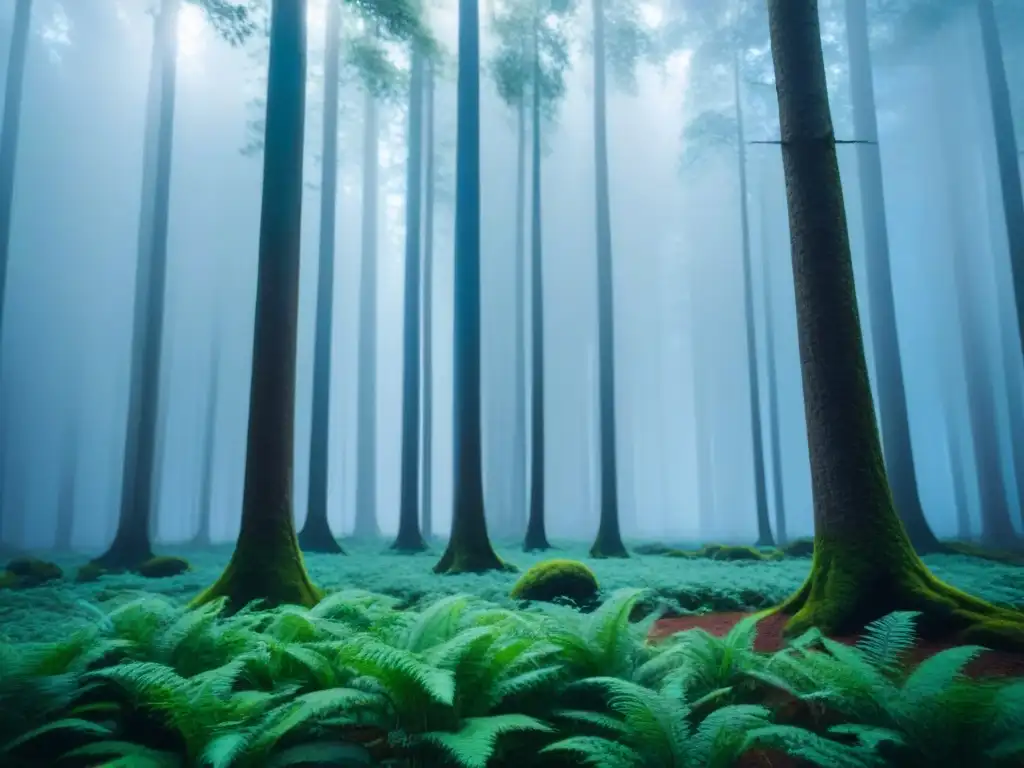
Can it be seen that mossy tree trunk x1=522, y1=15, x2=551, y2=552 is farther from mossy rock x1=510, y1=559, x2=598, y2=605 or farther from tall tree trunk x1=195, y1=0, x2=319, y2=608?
tall tree trunk x1=195, y1=0, x2=319, y2=608

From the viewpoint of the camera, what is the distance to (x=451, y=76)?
17500 millimetres

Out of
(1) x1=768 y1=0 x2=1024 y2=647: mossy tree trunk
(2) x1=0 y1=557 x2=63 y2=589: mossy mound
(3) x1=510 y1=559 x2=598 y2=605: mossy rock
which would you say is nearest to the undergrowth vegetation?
(1) x1=768 y1=0 x2=1024 y2=647: mossy tree trunk

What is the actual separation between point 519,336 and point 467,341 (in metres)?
12.1

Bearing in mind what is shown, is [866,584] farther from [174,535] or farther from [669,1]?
[174,535]

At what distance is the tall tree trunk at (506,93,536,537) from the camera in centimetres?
2102

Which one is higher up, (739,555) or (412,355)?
Answer: (412,355)

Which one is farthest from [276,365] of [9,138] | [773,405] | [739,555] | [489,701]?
[773,405]

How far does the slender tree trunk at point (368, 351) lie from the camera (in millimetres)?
25047

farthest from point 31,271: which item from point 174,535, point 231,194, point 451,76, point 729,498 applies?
point 729,498

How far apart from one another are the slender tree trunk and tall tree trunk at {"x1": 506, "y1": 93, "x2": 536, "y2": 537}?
6644 mm

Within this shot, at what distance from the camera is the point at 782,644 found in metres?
4.81

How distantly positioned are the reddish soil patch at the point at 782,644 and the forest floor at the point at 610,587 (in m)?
0.02

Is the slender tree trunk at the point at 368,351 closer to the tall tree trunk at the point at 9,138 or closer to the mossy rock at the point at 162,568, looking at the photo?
the tall tree trunk at the point at 9,138

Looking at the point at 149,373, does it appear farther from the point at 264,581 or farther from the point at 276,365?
the point at 264,581
